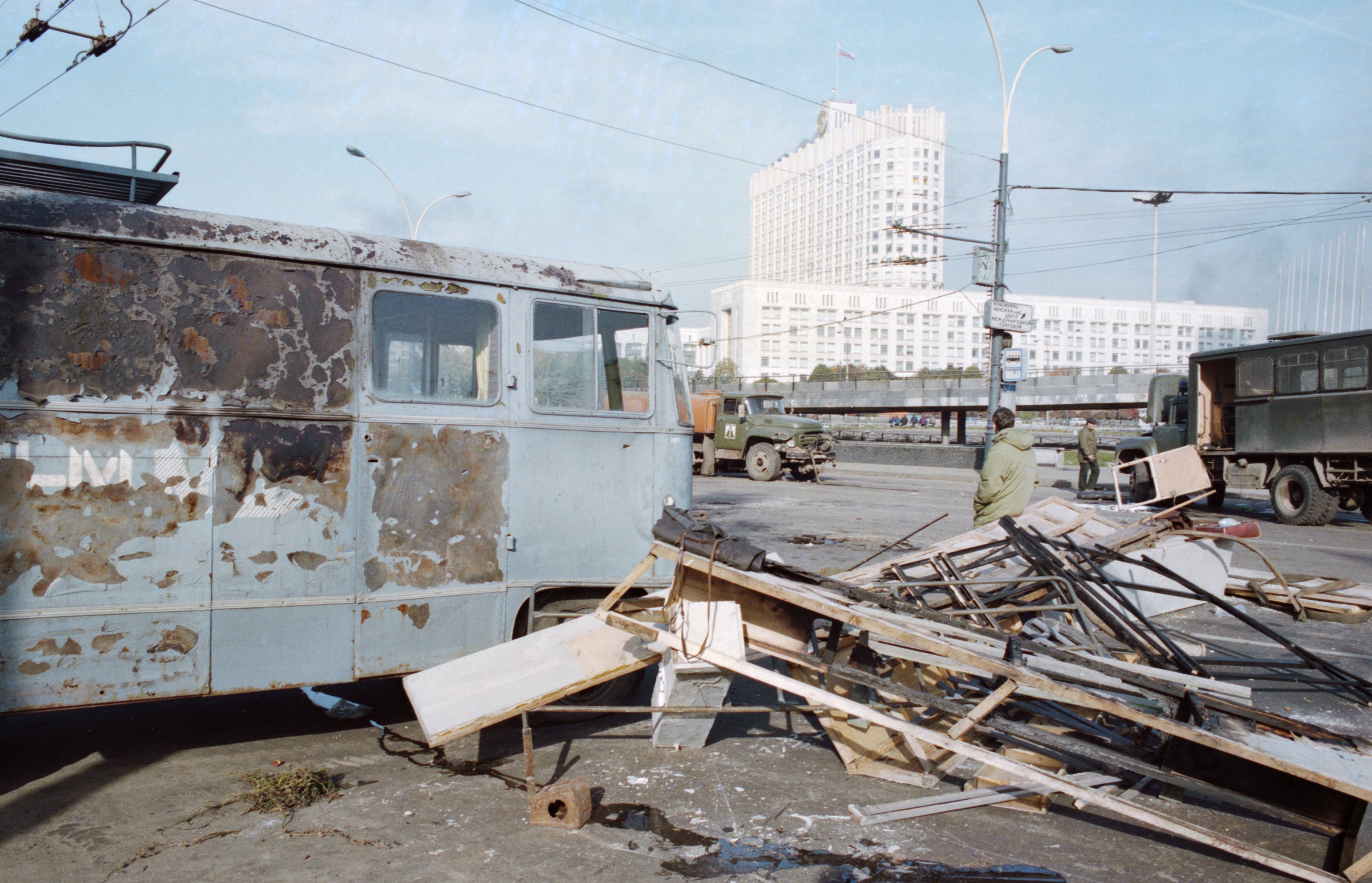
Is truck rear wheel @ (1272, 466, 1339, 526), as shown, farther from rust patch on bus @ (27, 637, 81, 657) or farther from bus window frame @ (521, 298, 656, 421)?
rust patch on bus @ (27, 637, 81, 657)

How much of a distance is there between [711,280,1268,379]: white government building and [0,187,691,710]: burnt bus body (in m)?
122

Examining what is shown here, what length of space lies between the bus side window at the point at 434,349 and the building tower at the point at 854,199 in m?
124

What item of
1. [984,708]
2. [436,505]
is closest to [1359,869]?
[984,708]

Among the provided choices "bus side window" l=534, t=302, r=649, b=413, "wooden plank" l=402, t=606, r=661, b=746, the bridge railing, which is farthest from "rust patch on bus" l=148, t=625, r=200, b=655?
the bridge railing

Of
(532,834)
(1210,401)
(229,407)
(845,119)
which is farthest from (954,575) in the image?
(845,119)

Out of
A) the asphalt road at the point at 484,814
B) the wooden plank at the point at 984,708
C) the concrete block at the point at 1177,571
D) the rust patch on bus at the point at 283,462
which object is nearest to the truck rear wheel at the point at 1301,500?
the concrete block at the point at 1177,571

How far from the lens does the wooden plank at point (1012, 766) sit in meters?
3.29

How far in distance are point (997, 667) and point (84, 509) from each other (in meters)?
4.12

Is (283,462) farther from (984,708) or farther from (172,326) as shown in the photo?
(984,708)

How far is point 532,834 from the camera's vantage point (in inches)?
144

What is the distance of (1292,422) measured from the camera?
50.6ft

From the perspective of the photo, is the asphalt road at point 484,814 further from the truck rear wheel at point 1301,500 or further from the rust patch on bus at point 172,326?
the truck rear wheel at point 1301,500

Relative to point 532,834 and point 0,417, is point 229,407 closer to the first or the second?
point 0,417

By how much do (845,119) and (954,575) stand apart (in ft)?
458
